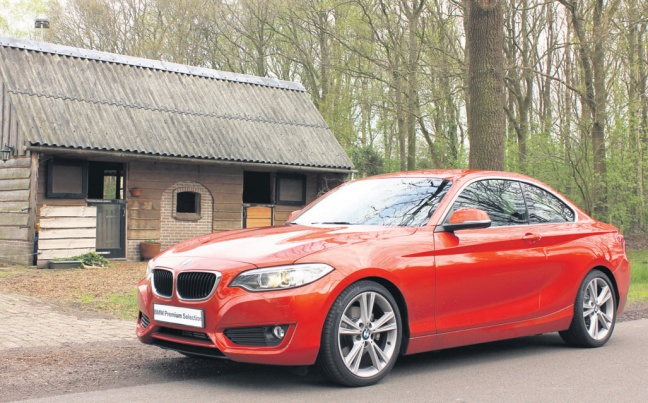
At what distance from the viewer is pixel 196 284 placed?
18.4 feet

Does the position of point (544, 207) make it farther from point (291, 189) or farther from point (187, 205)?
point (291, 189)

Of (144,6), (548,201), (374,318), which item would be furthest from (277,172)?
(144,6)

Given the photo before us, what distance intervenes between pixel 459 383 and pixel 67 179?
49.6ft

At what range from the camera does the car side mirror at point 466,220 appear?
6.23 meters

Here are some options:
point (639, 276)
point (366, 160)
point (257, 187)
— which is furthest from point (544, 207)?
point (366, 160)

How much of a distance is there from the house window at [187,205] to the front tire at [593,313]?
15.1 metres

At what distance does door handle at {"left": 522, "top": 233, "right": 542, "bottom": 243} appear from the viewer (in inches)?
272

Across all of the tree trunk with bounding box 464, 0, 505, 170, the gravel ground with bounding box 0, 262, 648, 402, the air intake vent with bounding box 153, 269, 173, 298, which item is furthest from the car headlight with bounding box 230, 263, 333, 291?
the tree trunk with bounding box 464, 0, 505, 170

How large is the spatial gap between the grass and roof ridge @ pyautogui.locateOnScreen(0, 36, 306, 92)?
38.9ft

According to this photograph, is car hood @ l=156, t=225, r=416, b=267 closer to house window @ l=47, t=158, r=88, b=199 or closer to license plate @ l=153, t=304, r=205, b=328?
license plate @ l=153, t=304, r=205, b=328

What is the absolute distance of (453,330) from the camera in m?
6.23

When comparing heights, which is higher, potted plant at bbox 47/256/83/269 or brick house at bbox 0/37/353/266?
brick house at bbox 0/37/353/266

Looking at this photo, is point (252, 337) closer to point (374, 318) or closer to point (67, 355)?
point (374, 318)

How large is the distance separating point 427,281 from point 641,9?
18.5 metres
